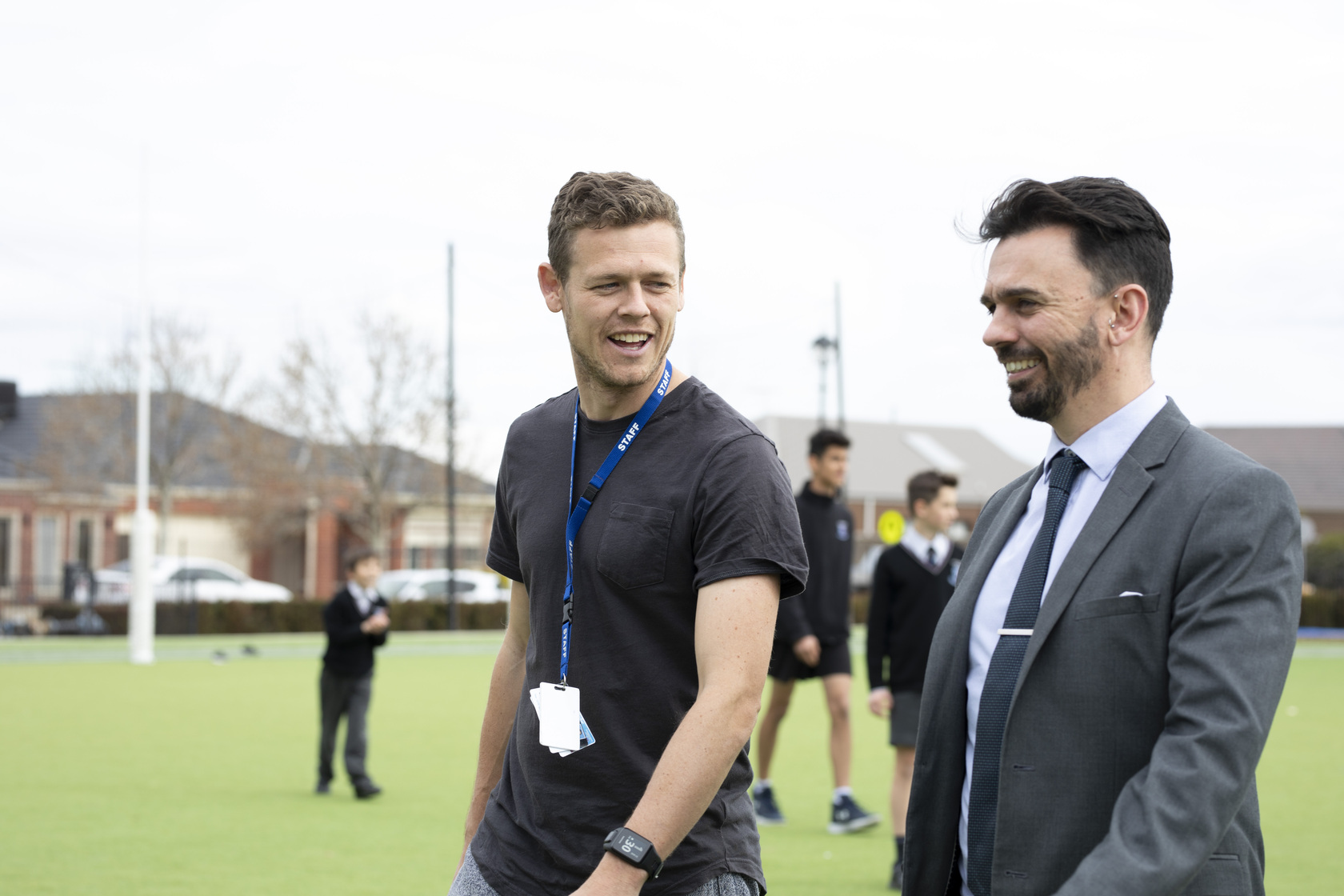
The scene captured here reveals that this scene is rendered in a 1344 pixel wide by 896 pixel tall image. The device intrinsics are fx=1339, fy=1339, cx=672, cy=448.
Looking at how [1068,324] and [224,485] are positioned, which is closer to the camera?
[1068,324]

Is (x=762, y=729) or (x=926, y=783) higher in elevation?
(x=926, y=783)

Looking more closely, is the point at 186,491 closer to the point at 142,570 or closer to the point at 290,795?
the point at 142,570

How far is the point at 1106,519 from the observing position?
7.31 ft

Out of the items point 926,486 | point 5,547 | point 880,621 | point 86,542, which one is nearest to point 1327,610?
point 926,486

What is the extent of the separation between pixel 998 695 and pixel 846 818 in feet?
21.3

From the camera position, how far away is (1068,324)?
231 centimetres

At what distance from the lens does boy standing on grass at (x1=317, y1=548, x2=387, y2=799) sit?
33.3 ft

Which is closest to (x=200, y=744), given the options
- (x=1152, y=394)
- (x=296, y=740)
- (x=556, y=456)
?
(x=296, y=740)

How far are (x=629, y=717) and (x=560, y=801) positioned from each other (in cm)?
23

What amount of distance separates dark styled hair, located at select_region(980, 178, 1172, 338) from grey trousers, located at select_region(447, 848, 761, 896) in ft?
4.43

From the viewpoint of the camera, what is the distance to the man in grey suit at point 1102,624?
6.52 ft

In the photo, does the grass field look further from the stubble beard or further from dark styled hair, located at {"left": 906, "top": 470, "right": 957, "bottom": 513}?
the stubble beard

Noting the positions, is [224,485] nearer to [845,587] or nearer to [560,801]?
[845,587]

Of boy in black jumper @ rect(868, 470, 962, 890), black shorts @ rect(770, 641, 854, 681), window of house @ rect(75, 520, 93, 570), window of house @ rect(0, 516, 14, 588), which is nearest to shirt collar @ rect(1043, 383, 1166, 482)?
boy in black jumper @ rect(868, 470, 962, 890)
